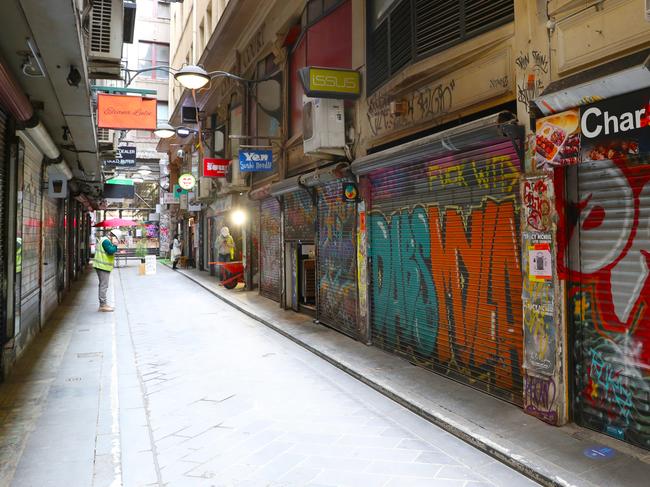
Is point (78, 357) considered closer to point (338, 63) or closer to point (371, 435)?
point (371, 435)

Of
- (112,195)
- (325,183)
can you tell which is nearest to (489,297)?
(325,183)

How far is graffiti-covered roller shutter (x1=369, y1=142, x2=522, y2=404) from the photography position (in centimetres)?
569

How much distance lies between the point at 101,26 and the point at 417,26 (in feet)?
16.2

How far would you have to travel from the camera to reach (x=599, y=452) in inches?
171

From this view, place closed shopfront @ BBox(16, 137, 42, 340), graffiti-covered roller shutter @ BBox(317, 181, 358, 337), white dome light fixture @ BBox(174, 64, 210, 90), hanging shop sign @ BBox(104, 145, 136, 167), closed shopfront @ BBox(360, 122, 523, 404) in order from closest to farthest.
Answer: closed shopfront @ BBox(360, 122, 523, 404), closed shopfront @ BBox(16, 137, 42, 340), graffiti-covered roller shutter @ BBox(317, 181, 358, 337), white dome light fixture @ BBox(174, 64, 210, 90), hanging shop sign @ BBox(104, 145, 136, 167)

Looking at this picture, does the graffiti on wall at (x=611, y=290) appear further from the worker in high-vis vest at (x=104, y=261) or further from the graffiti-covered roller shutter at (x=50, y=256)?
the worker in high-vis vest at (x=104, y=261)

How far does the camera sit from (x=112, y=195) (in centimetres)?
2322

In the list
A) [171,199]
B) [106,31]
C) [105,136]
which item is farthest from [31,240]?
[171,199]

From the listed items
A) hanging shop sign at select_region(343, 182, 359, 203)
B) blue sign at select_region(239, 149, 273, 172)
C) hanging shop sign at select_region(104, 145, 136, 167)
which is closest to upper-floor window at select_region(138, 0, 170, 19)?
hanging shop sign at select_region(104, 145, 136, 167)

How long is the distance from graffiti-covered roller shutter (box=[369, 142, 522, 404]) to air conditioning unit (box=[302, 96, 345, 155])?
1307 mm

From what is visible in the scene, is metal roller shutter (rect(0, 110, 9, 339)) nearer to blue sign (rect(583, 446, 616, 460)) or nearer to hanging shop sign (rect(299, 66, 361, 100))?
hanging shop sign (rect(299, 66, 361, 100))

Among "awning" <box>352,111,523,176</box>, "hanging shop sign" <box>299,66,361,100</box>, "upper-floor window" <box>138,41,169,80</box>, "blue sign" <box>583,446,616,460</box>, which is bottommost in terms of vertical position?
"blue sign" <box>583,446,616,460</box>

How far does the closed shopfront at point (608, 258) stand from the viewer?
14.0 ft

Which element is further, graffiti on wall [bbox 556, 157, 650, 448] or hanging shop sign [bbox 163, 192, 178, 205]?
hanging shop sign [bbox 163, 192, 178, 205]
